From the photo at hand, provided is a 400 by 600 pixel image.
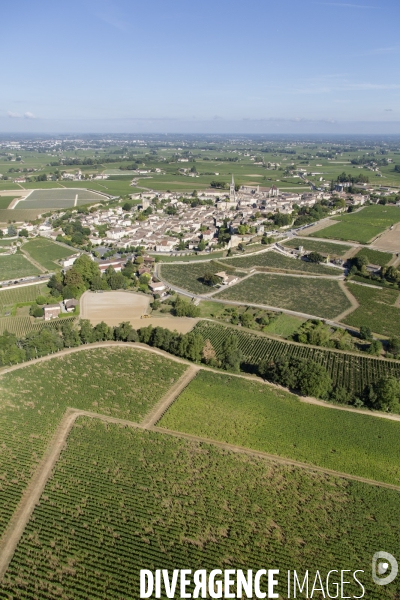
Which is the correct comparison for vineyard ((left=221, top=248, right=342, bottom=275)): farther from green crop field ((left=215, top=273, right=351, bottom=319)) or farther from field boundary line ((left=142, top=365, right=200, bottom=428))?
field boundary line ((left=142, top=365, right=200, bottom=428))

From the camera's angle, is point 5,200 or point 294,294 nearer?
point 294,294

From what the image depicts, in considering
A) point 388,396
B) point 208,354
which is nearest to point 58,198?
point 208,354

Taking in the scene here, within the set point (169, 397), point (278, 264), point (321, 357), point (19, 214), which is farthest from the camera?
point (19, 214)

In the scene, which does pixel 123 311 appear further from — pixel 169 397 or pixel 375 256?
pixel 375 256

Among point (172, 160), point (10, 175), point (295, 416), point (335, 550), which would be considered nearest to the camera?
point (335, 550)

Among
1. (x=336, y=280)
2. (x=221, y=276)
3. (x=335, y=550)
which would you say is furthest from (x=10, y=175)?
(x=335, y=550)

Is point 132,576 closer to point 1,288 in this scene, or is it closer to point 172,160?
point 1,288

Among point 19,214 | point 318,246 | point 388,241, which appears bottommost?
point 318,246
